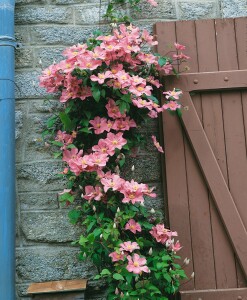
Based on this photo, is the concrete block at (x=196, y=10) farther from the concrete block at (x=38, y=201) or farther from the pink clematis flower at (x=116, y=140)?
the concrete block at (x=38, y=201)

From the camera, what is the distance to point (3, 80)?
295 cm

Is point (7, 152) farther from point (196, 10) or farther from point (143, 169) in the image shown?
point (196, 10)

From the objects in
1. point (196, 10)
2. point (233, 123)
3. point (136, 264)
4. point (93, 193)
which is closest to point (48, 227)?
point (93, 193)

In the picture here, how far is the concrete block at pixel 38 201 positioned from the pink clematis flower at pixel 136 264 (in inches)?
28.0

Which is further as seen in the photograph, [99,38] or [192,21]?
[192,21]

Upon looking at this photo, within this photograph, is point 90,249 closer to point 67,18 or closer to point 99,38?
point 99,38

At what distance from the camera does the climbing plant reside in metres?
2.59

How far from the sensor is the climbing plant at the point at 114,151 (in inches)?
102

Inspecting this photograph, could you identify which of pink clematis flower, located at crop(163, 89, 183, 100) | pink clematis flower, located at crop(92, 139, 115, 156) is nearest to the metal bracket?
pink clematis flower, located at crop(92, 139, 115, 156)

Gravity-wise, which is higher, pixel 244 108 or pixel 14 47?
pixel 14 47

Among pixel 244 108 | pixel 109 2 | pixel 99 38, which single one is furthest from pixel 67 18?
pixel 244 108

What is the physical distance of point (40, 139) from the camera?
2992mm

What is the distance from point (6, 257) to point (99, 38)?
1410 millimetres

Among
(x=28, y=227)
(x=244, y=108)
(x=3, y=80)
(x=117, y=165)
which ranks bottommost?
(x=28, y=227)
